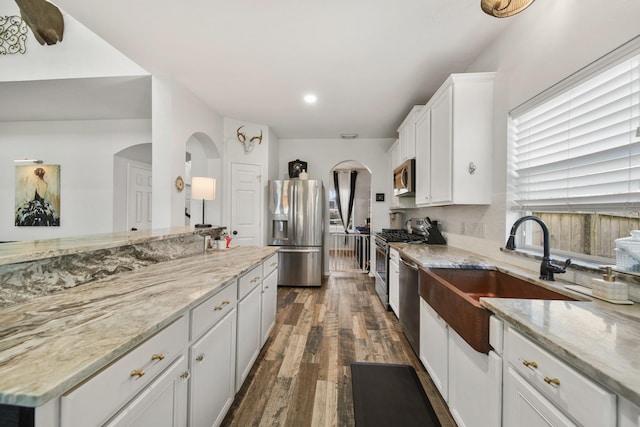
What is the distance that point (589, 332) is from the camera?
2.59 ft

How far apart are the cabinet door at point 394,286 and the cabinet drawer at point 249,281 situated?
58.7 inches

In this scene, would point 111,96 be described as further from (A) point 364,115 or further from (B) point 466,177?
(B) point 466,177

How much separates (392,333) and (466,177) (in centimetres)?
172

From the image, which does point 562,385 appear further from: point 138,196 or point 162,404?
point 138,196

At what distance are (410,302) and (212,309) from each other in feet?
5.62

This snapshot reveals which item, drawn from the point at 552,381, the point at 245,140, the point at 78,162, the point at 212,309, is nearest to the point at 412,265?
the point at 552,381

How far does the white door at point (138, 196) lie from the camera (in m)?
4.47

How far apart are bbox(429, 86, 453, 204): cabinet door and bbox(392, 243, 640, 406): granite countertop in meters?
1.20

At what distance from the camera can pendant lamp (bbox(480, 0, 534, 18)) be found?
1278 mm

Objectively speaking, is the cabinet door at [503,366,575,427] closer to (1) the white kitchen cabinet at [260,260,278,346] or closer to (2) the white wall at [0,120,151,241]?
(1) the white kitchen cabinet at [260,260,278,346]

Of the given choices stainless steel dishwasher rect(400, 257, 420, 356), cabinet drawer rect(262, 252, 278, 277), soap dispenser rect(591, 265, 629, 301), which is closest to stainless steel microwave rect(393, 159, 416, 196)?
stainless steel dishwasher rect(400, 257, 420, 356)

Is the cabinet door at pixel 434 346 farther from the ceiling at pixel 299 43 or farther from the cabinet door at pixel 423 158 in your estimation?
the ceiling at pixel 299 43

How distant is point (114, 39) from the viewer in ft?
7.06

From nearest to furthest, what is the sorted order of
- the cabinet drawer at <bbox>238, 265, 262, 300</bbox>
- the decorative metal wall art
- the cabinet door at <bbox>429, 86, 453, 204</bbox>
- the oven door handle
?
the cabinet drawer at <bbox>238, 265, 262, 300</bbox>, the oven door handle, the cabinet door at <bbox>429, 86, 453, 204</bbox>, the decorative metal wall art
